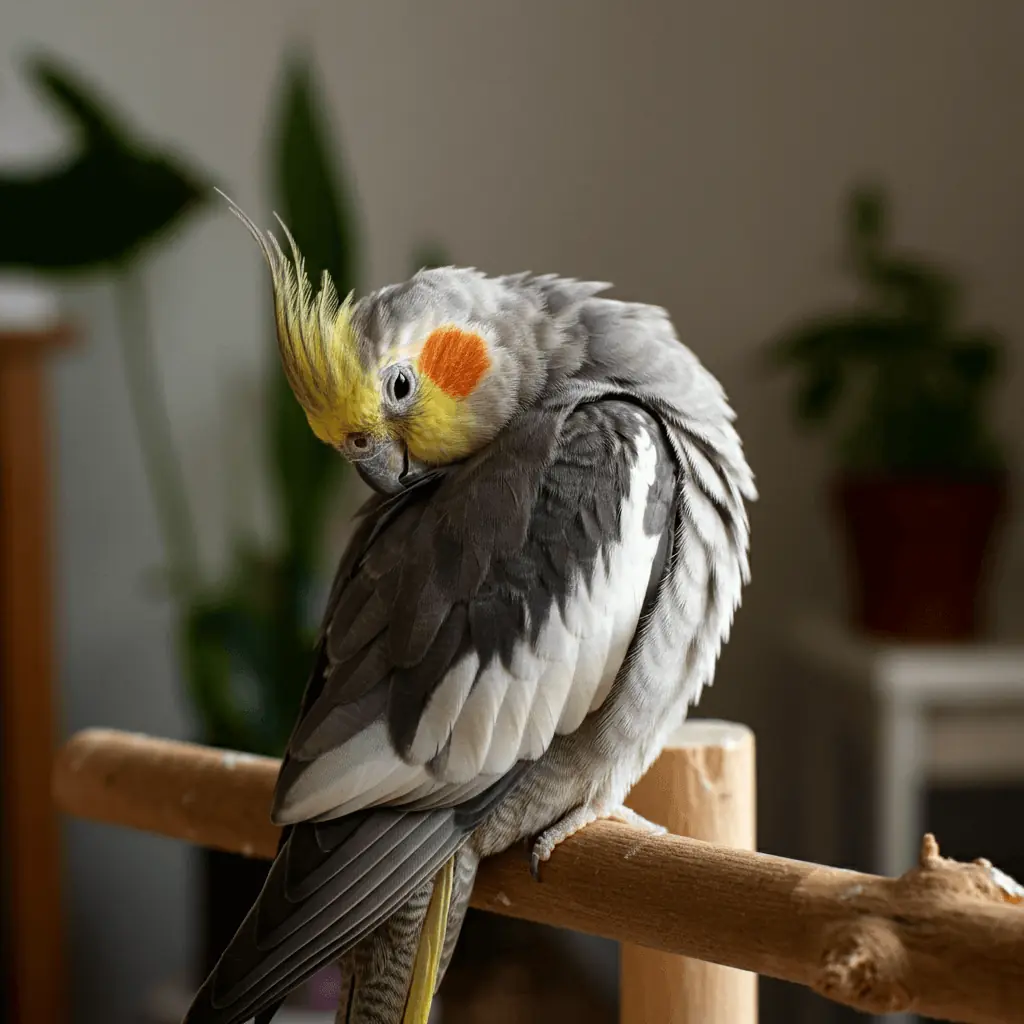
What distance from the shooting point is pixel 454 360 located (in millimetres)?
889

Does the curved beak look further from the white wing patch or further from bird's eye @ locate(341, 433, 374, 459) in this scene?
the white wing patch

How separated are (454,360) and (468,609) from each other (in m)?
0.17

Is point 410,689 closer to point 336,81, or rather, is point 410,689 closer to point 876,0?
point 336,81

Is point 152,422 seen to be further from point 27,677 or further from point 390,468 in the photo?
point 390,468

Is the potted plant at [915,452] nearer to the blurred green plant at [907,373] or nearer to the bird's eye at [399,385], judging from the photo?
the blurred green plant at [907,373]

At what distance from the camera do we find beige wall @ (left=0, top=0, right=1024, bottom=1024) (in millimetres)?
2189

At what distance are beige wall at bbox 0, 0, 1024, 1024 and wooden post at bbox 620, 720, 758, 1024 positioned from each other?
4.26 feet

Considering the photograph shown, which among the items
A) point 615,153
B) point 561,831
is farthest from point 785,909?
point 615,153

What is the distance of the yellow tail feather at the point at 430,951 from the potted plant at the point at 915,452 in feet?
3.80

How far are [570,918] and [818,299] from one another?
1562mm

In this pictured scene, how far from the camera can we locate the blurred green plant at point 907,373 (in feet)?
6.06

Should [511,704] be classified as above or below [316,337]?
below

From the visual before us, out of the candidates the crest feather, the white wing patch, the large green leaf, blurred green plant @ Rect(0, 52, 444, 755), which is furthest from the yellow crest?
the large green leaf

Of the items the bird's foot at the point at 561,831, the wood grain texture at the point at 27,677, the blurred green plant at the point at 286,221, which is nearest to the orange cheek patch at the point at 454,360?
the bird's foot at the point at 561,831
